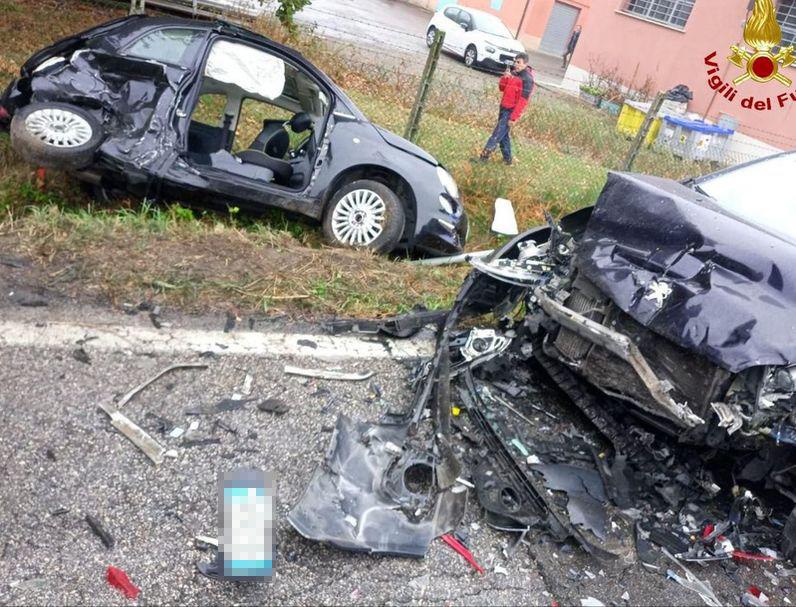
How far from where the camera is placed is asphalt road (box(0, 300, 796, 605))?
252cm

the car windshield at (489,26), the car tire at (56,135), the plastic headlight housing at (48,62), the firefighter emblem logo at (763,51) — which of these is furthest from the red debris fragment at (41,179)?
the car windshield at (489,26)

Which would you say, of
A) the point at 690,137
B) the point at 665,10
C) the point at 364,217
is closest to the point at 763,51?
the point at 665,10

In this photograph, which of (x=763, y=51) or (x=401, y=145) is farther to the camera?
(x=763, y=51)

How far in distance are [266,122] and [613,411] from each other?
4.23m

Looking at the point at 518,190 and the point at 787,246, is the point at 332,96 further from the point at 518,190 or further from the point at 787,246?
the point at 787,246

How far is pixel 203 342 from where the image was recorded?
152 inches

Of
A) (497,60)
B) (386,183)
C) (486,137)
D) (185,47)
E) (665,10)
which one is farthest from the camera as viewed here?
(497,60)

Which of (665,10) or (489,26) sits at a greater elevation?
(665,10)

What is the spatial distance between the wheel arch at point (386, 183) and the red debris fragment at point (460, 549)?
3048 mm

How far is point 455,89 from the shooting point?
11.2 meters

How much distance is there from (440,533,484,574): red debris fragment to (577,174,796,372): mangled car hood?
4.42 feet

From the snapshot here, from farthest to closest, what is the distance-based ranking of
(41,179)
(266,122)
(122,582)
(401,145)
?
(266,122), (401,145), (41,179), (122,582)

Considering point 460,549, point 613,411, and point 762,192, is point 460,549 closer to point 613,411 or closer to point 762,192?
point 613,411

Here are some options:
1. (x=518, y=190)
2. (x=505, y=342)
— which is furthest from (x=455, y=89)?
(x=505, y=342)
